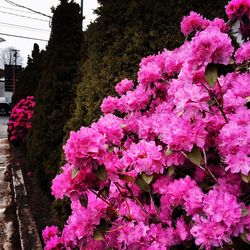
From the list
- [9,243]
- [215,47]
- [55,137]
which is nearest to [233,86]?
[215,47]

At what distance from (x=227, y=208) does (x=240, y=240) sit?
0.18m

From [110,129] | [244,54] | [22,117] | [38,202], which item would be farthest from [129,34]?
[22,117]

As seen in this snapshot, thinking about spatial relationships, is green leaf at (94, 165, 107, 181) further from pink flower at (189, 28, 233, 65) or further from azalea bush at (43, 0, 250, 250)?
pink flower at (189, 28, 233, 65)

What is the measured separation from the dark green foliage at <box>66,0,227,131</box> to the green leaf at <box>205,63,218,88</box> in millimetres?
1683

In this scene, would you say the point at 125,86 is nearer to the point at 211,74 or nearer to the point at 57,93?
the point at 211,74

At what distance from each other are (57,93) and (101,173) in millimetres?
4534

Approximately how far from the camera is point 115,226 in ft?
5.38

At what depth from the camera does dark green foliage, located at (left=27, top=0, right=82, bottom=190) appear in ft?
18.0

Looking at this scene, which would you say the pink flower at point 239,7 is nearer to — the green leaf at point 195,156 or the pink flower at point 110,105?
the green leaf at point 195,156

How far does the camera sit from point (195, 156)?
134 cm

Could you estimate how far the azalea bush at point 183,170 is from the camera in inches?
51.6

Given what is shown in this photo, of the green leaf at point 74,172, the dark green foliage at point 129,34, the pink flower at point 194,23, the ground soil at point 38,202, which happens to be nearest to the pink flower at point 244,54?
the pink flower at point 194,23

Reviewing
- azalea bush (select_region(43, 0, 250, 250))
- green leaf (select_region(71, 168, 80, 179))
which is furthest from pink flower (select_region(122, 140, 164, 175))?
green leaf (select_region(71, 168, 80, 179))

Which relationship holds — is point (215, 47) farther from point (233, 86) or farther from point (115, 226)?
point (115, 226)
